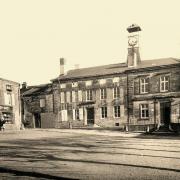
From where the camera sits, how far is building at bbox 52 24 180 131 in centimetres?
3278

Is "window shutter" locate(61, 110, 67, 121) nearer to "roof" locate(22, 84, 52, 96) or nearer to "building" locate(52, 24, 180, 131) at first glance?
"building" locate(52, 24, 180, 131)

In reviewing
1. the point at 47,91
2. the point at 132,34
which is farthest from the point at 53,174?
the point at 47,91

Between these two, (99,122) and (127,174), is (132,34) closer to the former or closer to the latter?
(99,122)

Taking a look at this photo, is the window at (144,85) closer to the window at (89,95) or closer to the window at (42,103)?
the window at (89,95)

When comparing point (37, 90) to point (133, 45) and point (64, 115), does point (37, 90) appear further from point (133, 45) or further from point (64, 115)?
point (133, 45)

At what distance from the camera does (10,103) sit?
3569 cm

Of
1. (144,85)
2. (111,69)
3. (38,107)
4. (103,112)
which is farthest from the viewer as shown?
(38,107)

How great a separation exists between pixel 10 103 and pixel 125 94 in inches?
516

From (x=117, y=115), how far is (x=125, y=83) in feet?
12.4

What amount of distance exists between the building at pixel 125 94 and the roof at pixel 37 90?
179 cm

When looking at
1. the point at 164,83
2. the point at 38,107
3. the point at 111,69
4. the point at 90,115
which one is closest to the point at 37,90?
the point at 38,107

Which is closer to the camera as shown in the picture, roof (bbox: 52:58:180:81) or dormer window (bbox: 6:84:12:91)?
roof (bbox: 52:58:180:81)

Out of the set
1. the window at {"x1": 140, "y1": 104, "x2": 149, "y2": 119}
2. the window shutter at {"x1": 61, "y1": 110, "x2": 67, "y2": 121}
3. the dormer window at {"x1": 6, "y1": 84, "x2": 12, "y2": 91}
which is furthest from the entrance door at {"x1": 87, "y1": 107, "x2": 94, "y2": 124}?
the dormer window at {"x1": 6, "y1": 84, "x2": 12, "y2": 91}

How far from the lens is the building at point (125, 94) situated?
32781 mm
